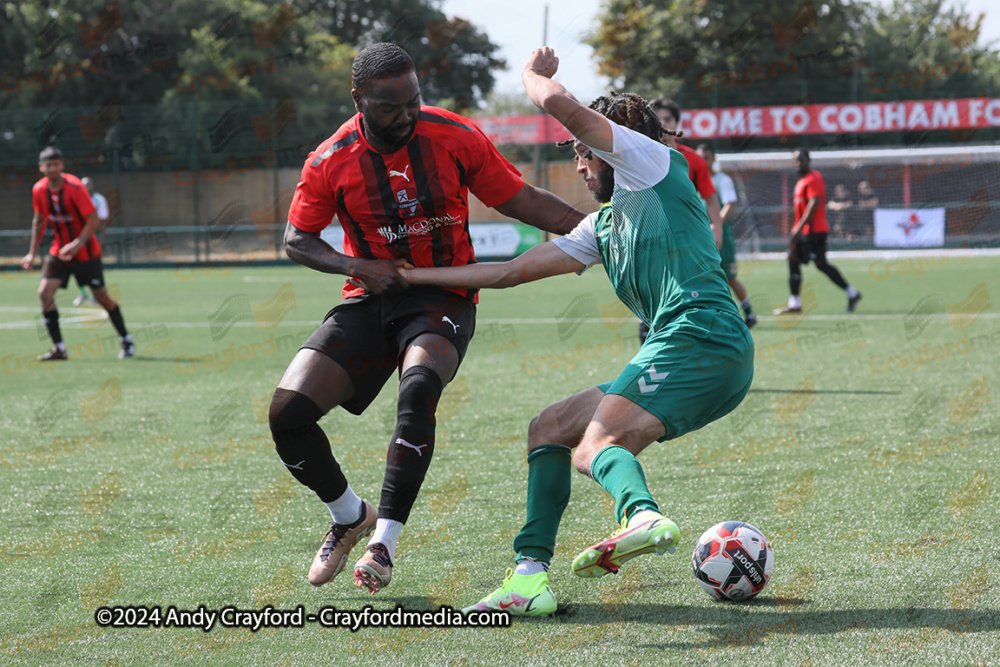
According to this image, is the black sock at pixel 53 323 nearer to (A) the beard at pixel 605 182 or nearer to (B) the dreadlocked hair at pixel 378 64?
(B) the dreadlocked hair at pixel 378 64

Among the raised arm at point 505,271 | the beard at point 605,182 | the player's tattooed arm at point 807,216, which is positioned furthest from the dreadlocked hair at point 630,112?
the player's tattooed arm at point 807,216

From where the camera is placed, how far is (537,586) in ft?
11.4

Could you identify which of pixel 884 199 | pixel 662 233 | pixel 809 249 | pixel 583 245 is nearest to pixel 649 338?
pixel 662 233

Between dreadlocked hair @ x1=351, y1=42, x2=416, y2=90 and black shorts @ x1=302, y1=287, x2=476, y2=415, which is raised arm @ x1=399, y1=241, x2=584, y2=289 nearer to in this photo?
black shorts @ x1=302, y1=287, x2=476, y2=415

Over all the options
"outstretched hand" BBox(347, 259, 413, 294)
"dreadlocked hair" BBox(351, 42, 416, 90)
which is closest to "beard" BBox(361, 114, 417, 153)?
"dreadlocked hair" BBox(351, 42, 416, 90)

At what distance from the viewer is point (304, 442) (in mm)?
3902

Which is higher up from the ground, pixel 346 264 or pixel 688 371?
pixel 346 264

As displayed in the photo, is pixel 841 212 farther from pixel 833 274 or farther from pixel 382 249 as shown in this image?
pixel 382 249

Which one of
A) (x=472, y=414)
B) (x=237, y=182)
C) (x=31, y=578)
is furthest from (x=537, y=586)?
(x=237, y=182)

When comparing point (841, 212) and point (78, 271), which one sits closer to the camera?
point (78, 271)

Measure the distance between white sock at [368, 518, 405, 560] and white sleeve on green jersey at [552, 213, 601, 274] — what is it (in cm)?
114

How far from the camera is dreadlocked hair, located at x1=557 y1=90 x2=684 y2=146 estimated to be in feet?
12.1

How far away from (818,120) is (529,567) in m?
29.8

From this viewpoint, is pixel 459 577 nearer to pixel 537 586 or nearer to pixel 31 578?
pixel 537 586
